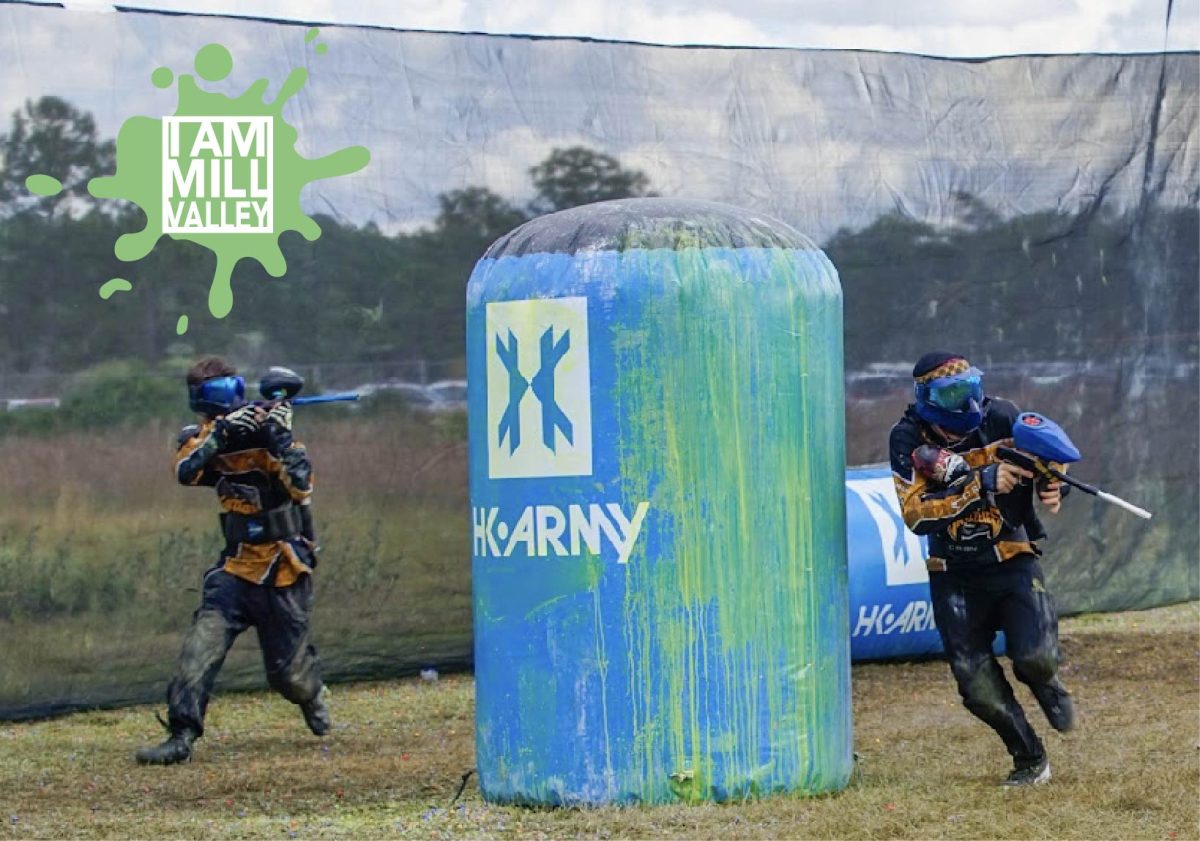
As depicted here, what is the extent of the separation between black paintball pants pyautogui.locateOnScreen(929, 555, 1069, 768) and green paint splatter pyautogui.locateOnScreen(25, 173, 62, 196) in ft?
15.2

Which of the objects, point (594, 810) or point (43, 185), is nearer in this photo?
point (594, 810)

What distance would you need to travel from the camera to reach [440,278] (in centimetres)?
988

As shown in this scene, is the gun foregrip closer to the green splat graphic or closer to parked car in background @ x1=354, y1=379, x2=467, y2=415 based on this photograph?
parked car in background @ x1=354, y1=379, x2=467, y2=415

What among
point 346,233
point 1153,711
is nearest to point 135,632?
point 346,233

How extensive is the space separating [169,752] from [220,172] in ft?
10.4

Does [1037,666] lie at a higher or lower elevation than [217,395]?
lower

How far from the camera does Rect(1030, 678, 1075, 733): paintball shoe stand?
6.58 meters

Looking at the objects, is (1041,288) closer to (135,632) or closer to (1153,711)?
(1153,711)

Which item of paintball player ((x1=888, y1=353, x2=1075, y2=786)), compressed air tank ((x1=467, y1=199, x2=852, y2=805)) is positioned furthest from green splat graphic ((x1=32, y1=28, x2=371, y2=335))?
paintball player ((x1=888, y1=353, x2=1075, y2=786))

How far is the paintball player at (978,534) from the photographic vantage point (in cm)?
624

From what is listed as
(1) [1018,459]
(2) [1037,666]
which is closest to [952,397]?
(1) [1018,459]

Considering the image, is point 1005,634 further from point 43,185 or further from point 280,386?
point 43,185

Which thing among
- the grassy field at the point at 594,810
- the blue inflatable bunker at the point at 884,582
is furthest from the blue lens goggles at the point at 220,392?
the blue inflatable bunker at the point at 884,582

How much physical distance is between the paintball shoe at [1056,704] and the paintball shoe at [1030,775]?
0.17 meters
